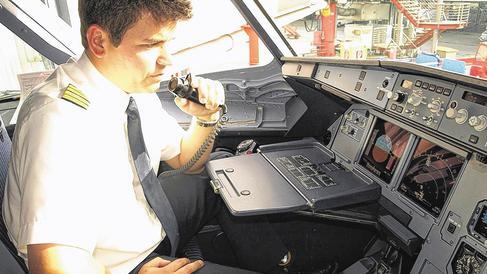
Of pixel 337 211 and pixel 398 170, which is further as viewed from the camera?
pixel 398 170

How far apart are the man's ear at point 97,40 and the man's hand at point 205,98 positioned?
15.3 inches

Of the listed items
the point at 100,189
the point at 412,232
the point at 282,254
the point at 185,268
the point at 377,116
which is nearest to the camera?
the point at 100,189

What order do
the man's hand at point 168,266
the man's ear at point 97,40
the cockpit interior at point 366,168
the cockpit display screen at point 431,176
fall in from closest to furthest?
the man's ear at point 97,40, the man's hand at point 168,266, the cockpit interior at point 366,168, the cockpit display screen at point 431,176

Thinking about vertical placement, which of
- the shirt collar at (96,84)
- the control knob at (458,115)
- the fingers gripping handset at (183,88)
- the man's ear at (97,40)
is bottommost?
the control knob at (458,115)

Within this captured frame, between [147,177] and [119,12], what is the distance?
1.56 feet

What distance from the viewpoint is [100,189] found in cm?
96

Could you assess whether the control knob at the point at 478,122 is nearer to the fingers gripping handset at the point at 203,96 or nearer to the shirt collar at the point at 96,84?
the fingers gripping handset at the point at 203,96

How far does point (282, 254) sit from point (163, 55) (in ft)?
3.03

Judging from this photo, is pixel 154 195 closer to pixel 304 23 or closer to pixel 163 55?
pixel 163 55

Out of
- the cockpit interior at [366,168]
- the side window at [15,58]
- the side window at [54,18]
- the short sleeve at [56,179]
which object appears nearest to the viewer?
the short sleeve at [56,179]

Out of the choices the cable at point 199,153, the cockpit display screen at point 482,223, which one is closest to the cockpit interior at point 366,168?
the cockpit display screen at point 482,223

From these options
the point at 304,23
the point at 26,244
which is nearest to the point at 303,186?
the point at 26,244

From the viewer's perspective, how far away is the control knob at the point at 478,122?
1103 millimetres

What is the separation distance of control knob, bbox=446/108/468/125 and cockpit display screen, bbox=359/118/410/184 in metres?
0.34
